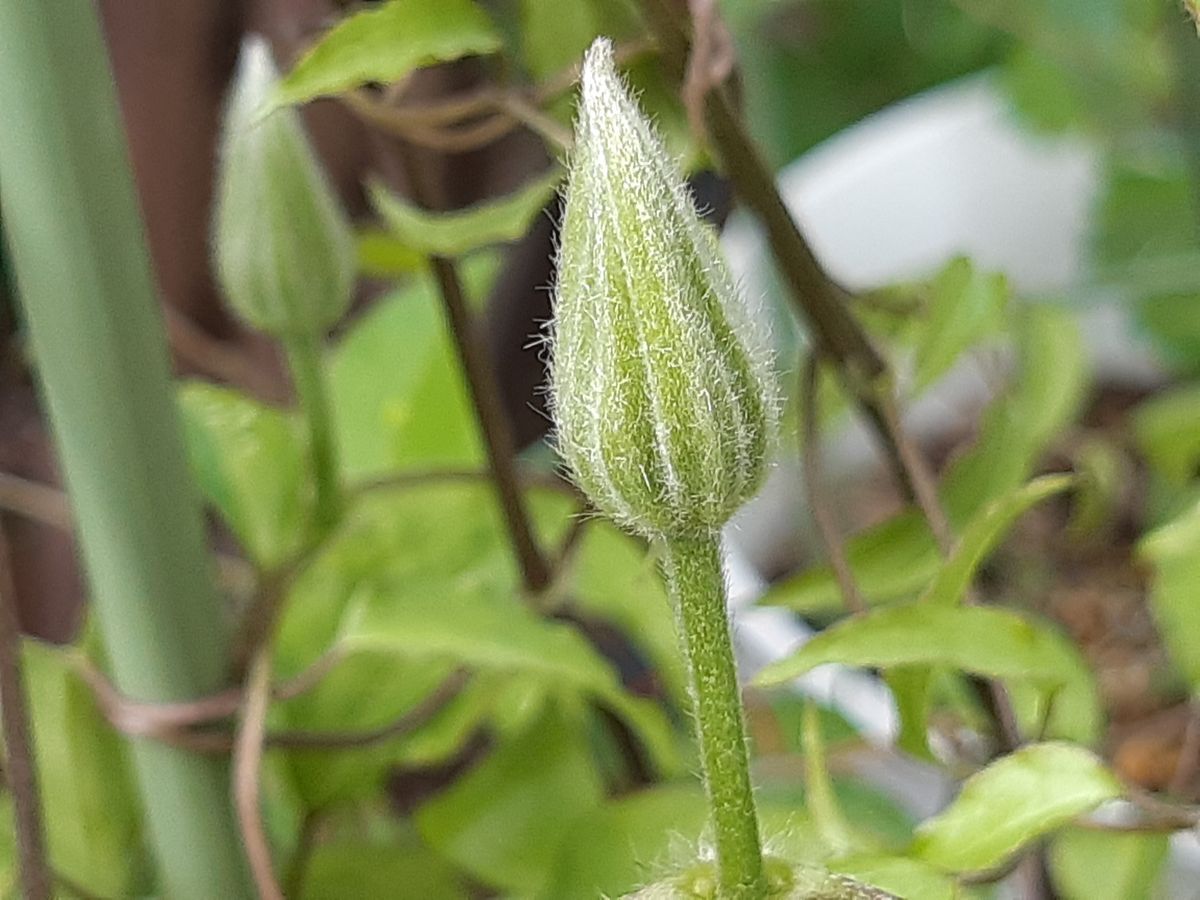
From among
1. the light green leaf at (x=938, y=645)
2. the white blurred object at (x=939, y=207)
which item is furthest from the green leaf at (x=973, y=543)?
the white blurred object at (x=939, y=207)

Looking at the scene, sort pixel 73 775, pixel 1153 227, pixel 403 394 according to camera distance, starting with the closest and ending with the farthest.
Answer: pixel 73 775, pixel 403 394, pixel 1153 227

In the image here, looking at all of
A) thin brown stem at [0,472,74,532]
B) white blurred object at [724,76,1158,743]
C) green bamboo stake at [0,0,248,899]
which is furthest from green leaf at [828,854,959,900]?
white blurred object at [724,76,1158,743]

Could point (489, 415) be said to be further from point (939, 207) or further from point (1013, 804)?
point (939, 207)

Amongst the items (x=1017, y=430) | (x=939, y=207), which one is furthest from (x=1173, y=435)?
(x=939, y=207)

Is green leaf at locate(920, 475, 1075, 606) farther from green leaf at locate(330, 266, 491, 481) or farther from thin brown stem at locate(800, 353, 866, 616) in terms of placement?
green leaf at locate(330, 266, 491, 481)

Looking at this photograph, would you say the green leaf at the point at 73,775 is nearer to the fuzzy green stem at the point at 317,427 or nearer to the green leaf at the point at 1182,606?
the fuzzy green stem at the point at 317,427
